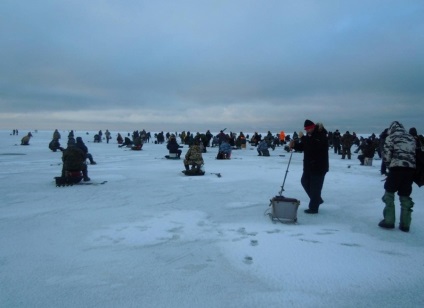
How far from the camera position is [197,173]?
11.2 meters

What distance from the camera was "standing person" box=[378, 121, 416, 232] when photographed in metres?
4.74

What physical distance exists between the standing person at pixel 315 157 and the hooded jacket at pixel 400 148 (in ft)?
3.78

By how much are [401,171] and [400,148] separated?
1.14ft

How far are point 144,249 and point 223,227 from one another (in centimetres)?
143

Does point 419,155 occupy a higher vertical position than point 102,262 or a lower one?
higher

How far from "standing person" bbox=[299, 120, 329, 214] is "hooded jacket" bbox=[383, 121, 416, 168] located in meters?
1.15

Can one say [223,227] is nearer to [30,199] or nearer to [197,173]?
[30,199]

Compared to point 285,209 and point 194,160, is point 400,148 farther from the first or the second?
point 194,160

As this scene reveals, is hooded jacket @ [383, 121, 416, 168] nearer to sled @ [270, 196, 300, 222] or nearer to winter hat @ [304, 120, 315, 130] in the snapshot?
winter hat @ [304, 120, 315, 130]

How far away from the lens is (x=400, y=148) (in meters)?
4.77

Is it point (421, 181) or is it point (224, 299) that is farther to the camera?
point (421, 181)

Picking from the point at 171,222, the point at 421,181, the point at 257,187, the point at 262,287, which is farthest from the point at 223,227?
the point at 257,187

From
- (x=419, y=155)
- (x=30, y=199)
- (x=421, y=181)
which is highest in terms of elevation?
(x=419, y=155)

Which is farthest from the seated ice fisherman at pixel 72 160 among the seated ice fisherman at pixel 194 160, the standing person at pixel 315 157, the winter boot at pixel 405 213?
the winter boot at pixel 405 213
